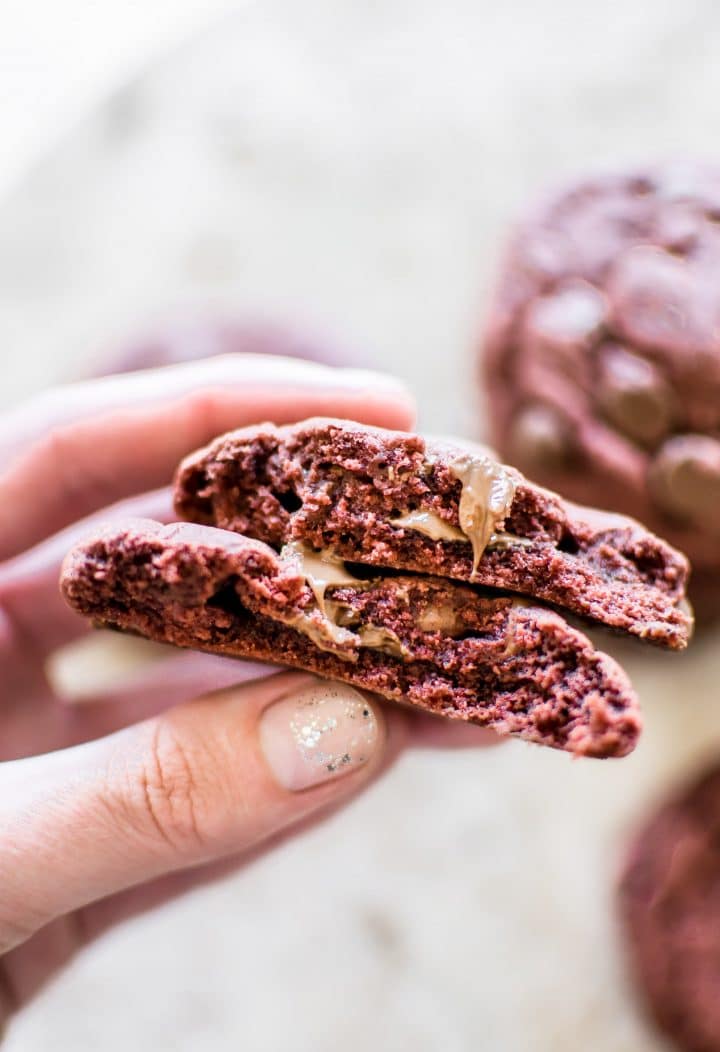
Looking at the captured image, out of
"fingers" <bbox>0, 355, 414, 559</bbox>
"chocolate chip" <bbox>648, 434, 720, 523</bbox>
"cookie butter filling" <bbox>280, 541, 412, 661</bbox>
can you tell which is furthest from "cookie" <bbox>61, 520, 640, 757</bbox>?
"chocolate chip" <bbox>648, 434, 720, 523</bbox>

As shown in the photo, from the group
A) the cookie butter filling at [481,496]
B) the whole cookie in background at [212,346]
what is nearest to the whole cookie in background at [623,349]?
the whole cookie in background at [212,346]

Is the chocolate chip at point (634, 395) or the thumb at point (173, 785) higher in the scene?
the chocolate chip at point (634, 395)

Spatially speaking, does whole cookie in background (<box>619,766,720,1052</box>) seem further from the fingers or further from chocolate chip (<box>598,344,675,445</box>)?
the fingers

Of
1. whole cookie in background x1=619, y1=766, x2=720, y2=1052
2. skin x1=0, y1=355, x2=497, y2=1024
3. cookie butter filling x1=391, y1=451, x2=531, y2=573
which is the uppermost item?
cookie butter filling x1=391, y1=451, x2=531, y2=573

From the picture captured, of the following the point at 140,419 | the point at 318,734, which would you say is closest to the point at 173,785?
the point at 318,734

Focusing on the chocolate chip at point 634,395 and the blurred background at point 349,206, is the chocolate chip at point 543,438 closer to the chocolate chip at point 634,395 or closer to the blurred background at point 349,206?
the chocolate chip at point 634,395

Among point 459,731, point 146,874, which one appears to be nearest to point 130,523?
point 146,874

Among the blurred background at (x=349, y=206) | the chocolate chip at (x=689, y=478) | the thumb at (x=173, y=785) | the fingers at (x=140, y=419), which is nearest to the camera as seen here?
the thumb at (x=173, y=785)
